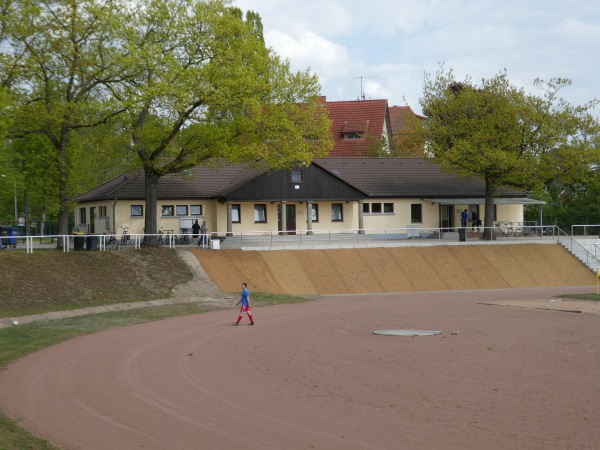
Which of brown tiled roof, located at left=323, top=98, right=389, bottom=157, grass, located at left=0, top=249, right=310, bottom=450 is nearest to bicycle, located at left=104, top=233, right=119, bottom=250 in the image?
grass, located at left=0, top=249, right=310, bottom=450

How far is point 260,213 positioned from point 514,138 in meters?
18.8

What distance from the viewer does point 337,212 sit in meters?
59.9

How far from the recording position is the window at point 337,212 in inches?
2352

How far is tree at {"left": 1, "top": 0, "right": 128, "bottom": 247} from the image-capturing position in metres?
38.5

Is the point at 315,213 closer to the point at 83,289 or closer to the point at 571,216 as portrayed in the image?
the point at 571,216

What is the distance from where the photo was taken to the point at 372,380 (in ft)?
60.7

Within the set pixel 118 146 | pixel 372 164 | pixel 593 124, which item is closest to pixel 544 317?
pixel 118 146

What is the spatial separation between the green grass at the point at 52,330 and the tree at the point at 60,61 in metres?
12.3

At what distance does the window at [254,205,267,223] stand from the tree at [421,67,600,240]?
13.4m

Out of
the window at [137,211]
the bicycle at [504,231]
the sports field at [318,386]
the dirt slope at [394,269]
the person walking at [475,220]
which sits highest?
the window at [137,211]

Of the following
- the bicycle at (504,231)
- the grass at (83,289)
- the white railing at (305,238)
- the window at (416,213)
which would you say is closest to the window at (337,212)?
the white railing at (305,238)

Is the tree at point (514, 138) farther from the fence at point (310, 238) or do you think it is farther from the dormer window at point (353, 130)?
the dormer window at point (353, 130)

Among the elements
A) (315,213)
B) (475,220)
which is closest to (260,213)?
(315,213)

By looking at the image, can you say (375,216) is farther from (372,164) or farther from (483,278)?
(483,278)
